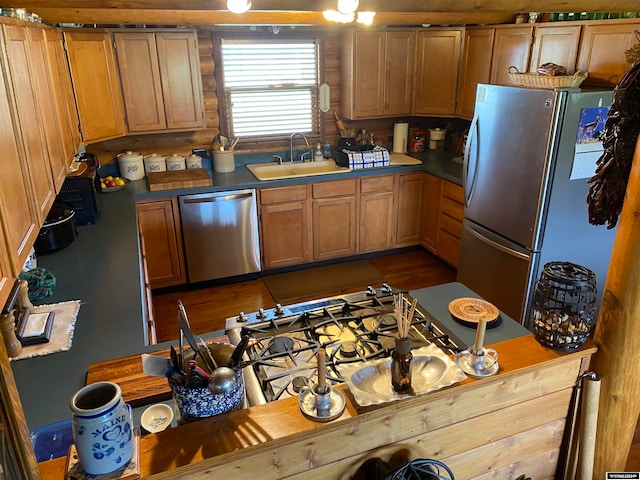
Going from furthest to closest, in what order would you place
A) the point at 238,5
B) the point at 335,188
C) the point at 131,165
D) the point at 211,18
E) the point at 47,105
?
the point at 335,188, the point at 131,165, the point at 211,18, the point at 47,105, the point at 238,5

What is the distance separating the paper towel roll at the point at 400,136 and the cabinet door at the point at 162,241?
2.25m

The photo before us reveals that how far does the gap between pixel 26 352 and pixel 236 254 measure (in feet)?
7.73

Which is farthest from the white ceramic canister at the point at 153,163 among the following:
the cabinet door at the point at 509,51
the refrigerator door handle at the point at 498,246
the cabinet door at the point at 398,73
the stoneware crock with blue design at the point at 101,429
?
the stoneware crock with blue design at the point at 101,429

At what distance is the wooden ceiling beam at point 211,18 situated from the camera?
3.12m

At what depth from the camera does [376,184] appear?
14.4 feet

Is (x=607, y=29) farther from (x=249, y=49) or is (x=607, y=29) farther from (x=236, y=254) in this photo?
(x=236, y=254)

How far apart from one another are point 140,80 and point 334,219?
6.40 ft

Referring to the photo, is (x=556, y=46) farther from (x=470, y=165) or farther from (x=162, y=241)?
(x=162, y=241)

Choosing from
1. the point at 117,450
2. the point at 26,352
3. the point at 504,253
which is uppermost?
the point at 117,450

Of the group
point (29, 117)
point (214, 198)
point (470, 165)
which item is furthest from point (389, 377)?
point (214, 198)

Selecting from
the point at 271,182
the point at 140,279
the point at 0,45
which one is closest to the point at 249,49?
the point at 271,182

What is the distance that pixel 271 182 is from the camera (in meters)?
3.99

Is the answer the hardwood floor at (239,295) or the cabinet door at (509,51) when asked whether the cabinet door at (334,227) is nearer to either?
the hardwood floor at (239,295)

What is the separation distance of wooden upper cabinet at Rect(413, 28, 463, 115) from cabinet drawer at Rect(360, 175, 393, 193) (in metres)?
0.75
